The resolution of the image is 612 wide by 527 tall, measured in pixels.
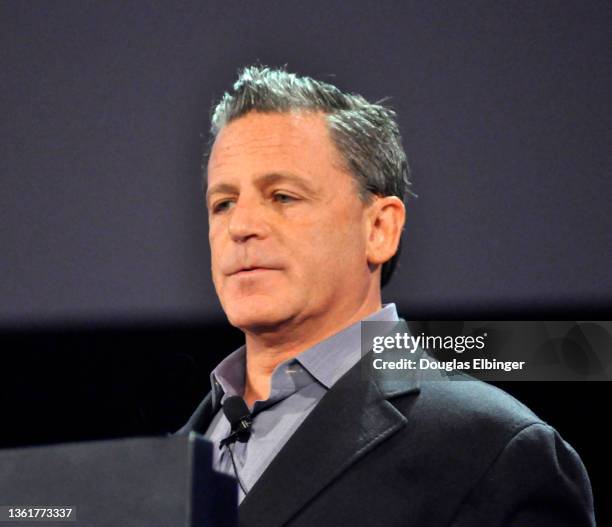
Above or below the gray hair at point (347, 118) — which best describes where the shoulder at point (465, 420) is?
below

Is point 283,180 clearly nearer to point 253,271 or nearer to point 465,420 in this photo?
point 253,271

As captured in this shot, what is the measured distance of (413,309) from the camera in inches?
88.5

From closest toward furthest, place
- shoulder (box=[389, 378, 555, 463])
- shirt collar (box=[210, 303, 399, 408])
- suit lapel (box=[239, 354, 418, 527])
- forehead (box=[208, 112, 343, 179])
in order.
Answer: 1. suit lapel (box=[239, 354, 418, 527])
2. shoulder (box=[389, 378, 555, 463])
3. shirt collar (box=[210, 303, 399, 408])
4. forehead (box=[208, 112, 343, 179])

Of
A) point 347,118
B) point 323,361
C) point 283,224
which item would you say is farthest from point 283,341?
point 347,118

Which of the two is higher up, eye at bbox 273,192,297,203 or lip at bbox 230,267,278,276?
eye at bbox 273,192,297,203

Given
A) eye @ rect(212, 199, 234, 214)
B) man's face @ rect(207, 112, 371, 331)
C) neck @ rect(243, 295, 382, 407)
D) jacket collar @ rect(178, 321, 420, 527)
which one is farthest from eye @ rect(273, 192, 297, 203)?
jacket collar @ rect(178, 321, 420, 527)

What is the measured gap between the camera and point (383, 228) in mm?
2072

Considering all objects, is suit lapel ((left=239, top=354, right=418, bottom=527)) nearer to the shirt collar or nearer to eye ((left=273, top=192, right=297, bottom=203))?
the shirt collar

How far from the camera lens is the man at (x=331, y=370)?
159cm

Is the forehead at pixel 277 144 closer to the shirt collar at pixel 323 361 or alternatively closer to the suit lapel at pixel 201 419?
the shirt collar at pixel 323 361

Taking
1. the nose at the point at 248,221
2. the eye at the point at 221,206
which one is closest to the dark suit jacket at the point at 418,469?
the nose at the point at 248,221

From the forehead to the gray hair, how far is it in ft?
0.07

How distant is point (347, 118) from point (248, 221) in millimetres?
350

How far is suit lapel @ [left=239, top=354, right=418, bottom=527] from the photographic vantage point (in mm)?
1530
